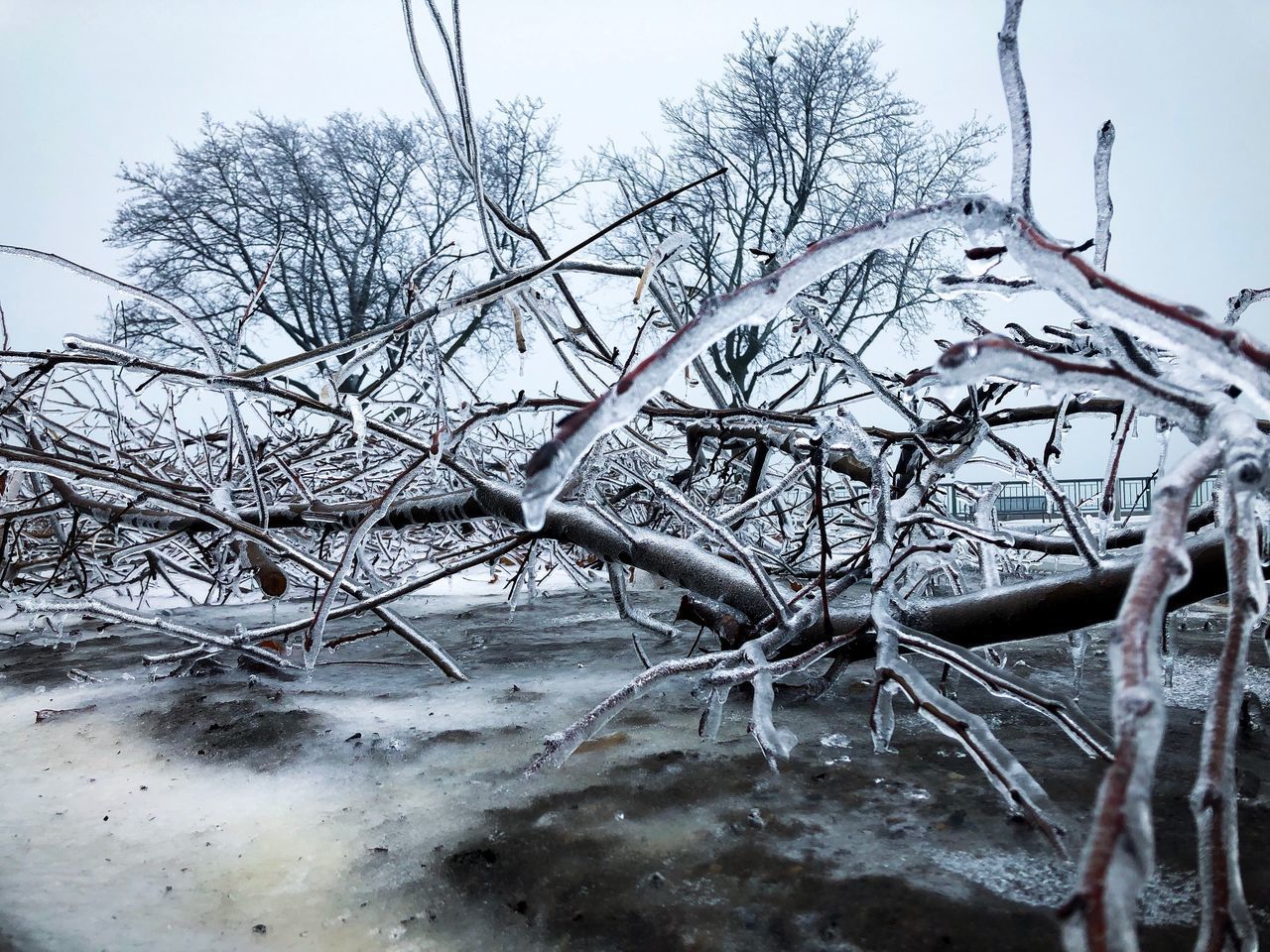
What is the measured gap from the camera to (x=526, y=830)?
1365 millimetres

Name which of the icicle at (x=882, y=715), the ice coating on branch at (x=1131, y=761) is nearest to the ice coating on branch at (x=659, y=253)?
the icicle at (x=882, y=715)

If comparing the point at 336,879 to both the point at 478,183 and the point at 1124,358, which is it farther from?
the point at 1124,358

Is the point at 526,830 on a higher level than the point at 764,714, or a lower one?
lower

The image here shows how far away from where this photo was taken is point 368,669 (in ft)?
9.02

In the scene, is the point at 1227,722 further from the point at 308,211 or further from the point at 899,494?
the point at 308,211

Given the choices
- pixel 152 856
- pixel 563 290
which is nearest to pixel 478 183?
pixel 563 290

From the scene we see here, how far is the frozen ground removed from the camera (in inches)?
42.4

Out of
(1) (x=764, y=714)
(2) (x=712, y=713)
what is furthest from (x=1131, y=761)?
(2) (x=712, y=713)

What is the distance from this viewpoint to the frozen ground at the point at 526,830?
108cm

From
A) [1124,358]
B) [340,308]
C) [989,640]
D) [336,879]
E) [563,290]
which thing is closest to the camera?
[1124,358]

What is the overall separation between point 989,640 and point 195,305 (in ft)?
53.2

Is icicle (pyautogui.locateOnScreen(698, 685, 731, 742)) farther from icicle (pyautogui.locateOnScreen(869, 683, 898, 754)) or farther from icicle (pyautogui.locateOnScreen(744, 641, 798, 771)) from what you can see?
icicle (pyautogui.locateOnScreen(869, 683, 898, 754))

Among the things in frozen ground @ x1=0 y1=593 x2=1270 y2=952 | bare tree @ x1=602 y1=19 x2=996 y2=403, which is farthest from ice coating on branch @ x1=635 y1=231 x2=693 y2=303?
bare tree @ x1=602 y1=19 x2=996 y2=403

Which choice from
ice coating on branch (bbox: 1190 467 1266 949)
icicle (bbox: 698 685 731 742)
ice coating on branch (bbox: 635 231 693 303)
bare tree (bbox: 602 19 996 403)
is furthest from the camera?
bare tree (bbox: 602 19 996 403)
